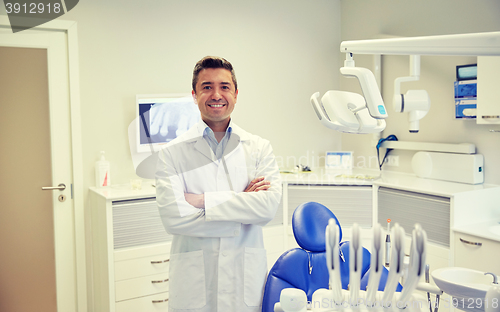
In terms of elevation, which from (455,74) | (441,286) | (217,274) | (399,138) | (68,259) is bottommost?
(68,259)

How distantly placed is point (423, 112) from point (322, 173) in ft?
7.23

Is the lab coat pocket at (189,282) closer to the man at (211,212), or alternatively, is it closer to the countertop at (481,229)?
the man at (211,212)

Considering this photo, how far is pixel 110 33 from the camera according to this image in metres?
3.03

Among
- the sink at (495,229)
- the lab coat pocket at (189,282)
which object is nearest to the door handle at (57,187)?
the lab coat pocket at (189,282)

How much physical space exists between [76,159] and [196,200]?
149 cm

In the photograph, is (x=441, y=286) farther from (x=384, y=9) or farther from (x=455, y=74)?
(x=384, y=9)

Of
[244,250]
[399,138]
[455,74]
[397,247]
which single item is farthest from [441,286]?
[399,138]

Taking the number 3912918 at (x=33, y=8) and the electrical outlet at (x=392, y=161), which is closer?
the number 3912918 at (x=33, y=8)

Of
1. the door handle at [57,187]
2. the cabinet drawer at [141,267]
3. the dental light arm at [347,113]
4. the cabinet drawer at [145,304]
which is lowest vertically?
the cabinet drawer at [145,304]

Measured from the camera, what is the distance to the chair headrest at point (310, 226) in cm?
176

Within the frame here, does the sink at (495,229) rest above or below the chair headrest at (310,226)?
below

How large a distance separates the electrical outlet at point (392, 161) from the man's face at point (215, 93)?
2145 mm

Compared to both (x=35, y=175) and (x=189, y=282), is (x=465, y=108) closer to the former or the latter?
(x=189, y=282)

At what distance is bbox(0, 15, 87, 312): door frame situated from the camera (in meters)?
2.89
